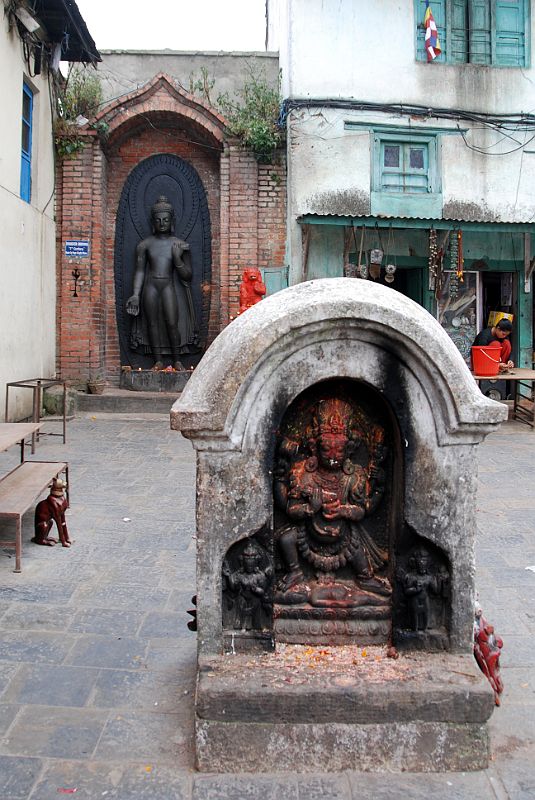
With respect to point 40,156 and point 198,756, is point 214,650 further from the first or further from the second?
point 40,156

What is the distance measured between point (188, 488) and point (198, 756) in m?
4.48

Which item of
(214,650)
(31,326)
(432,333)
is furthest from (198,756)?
(31,326)

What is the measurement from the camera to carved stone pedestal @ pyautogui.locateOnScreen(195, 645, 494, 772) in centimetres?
263

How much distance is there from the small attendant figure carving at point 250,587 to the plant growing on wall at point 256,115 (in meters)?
10.5

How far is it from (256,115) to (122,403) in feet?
18.0

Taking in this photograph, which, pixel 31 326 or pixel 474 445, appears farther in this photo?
pixel 31 326

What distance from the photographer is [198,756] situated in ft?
8.70

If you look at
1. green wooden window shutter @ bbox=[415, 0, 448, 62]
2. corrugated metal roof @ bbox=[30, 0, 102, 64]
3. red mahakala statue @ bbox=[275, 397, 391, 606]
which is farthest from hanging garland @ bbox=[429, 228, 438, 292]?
red mahakala statue @ bbox=[275, 397, 391, 606]

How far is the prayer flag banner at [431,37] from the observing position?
462 inches

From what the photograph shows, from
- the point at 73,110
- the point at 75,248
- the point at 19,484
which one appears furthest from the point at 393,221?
the point at 19,484

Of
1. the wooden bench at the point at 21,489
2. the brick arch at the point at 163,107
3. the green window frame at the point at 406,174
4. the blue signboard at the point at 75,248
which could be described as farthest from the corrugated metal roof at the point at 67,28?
the wooden bench at the point at 21,489

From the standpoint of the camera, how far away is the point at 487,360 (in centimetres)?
1062

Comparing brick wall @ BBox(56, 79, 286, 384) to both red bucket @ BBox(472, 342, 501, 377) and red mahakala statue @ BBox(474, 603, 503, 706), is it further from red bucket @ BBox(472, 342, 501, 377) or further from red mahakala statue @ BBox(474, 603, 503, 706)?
red mahakala statue @ BBox(474, 603, 503, 706)

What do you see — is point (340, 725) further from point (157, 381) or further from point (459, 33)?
point (459, 33)
